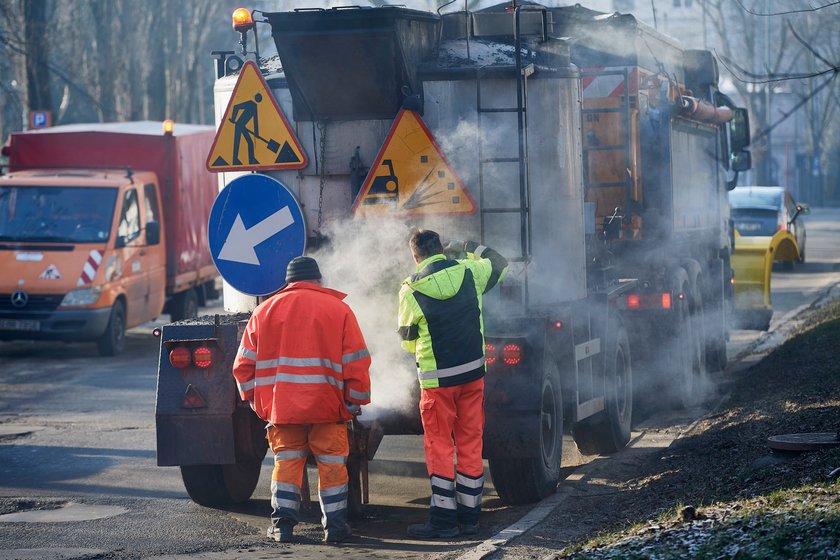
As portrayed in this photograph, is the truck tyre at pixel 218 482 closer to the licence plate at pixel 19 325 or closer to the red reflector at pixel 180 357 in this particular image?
the red reflector at pixel 180 357

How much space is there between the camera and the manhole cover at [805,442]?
24.1 ft

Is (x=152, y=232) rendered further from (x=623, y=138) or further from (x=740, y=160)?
(x=623, y=138)

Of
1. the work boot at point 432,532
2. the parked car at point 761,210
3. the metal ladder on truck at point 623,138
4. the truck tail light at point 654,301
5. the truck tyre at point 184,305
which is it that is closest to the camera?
the work boot at point 432,532

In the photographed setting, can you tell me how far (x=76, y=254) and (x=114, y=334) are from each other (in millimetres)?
1137

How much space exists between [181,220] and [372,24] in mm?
10676

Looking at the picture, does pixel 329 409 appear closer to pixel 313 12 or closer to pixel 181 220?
pixel 313 12

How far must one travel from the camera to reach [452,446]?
23.0ft

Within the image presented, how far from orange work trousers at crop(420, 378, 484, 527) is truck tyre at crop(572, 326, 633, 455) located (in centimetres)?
246

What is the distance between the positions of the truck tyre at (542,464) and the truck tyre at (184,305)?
11.0 m

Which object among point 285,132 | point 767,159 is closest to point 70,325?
point 285,132

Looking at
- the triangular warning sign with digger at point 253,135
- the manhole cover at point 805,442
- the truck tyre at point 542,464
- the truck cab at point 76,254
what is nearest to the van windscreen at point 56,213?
the truck cab at point 76,254

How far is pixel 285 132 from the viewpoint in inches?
298

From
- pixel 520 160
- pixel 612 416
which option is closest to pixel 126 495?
pixel 520 160

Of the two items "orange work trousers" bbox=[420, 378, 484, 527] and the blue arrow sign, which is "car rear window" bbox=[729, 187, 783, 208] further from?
"orange work trousers" bbox=[420, 378, 484, 527]
